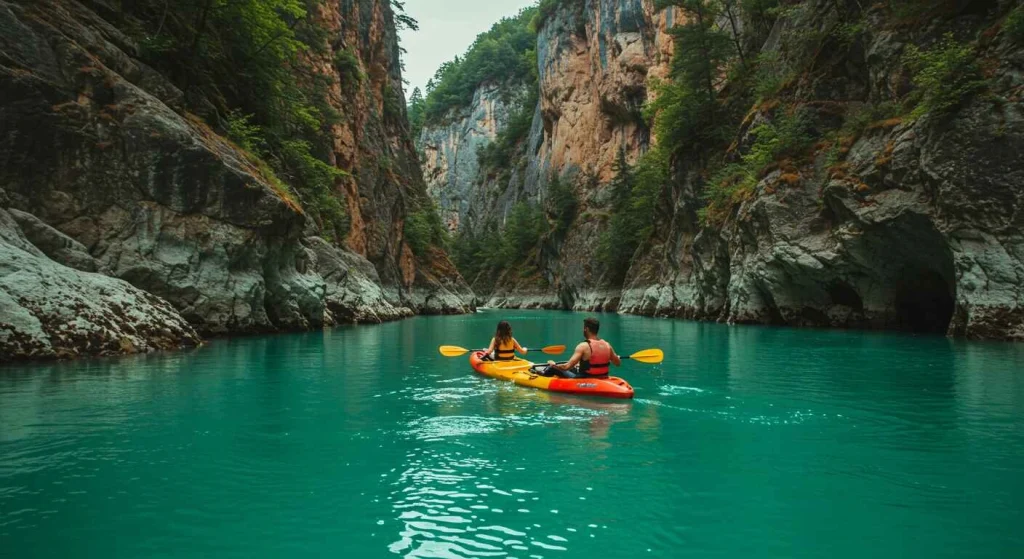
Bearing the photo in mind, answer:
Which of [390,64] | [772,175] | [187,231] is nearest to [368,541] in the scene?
[187,231]

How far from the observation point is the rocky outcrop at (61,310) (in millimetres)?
10656

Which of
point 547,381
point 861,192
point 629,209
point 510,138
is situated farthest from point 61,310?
point 510,138

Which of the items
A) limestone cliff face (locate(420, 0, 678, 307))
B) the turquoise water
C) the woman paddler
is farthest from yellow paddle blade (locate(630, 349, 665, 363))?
limestone cliff face (locate(420, 0, 678, 307))

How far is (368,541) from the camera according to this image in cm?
390

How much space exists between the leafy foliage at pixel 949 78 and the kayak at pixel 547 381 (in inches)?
520

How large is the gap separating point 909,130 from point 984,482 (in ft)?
53.8

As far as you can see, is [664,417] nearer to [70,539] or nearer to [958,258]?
[70,539]

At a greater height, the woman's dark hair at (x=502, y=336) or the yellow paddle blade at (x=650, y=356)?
the woman's dark hair at (x=502, y=336)

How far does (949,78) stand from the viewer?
643 inches

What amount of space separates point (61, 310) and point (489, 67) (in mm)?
84805

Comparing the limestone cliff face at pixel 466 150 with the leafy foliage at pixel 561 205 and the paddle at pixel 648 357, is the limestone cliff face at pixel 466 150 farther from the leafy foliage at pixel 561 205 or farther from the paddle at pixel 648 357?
the paddle at pixel 648 357

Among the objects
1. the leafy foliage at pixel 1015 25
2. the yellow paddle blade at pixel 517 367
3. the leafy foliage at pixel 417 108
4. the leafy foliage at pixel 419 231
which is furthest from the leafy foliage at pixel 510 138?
the yellow paddle blade at pixel 517 367

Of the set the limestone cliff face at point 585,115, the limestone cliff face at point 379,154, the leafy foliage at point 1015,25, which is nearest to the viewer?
the leafy foliage at point 1015,25

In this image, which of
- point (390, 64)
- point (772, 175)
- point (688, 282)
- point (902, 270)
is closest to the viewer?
point (902, 270)
